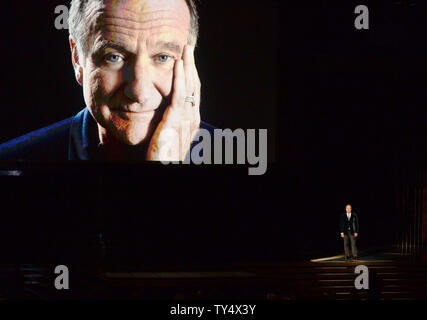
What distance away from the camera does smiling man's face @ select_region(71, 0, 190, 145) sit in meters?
12.2

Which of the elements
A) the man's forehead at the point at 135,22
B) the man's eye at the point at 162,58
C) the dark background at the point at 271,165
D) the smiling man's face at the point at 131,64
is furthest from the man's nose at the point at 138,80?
the dark background at the point at 271,165

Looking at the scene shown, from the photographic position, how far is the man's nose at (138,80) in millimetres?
12305

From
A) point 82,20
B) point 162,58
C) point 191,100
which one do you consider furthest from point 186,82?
point 82,20

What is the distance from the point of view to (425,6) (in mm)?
15719

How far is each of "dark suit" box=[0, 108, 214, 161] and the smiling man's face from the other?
25 cm

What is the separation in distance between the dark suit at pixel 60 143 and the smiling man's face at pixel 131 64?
0.25 meters

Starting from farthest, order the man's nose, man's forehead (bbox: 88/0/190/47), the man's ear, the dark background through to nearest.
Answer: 1. the dark background
2. the man's ear
3. the man's nose
4. man's forehead (bbox: 88/0/190/47)

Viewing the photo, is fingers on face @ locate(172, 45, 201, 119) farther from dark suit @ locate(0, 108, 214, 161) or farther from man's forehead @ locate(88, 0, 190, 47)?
dark suit @ locate(0, 108, 214, 161)

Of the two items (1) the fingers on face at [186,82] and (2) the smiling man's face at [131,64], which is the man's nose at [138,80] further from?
(1) the fingers on face at [186,82]

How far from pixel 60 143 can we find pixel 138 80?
1.88m

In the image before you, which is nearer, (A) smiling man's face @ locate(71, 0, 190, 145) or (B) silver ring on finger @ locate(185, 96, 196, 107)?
(A) smiling man's face @ locate(71, 0, 190, 145)

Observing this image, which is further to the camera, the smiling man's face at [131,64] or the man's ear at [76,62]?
the man's ear at [76,62]

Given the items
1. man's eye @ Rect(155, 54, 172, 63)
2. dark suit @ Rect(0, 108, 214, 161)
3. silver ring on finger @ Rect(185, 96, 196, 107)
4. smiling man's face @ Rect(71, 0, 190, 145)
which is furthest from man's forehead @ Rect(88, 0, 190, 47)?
dark suit @ Rect(0, 108, 214, 161)

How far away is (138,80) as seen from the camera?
12.3 meters
